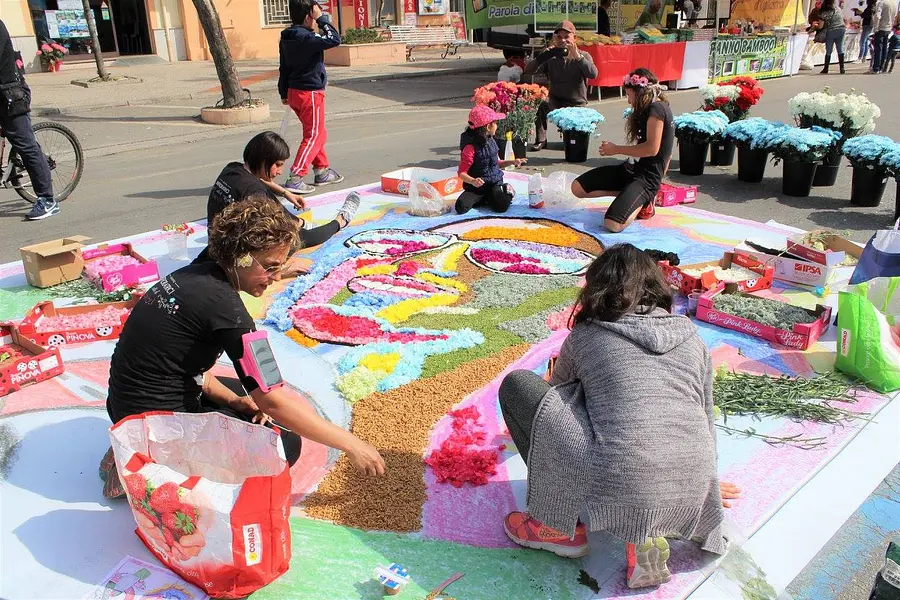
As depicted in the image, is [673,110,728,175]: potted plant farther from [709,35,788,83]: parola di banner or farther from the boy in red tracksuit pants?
[709,35,788,83]: parola di banner

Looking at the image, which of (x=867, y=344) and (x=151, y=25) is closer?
(x=867, y=344)

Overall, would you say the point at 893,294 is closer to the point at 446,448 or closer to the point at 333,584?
the point at 446,448

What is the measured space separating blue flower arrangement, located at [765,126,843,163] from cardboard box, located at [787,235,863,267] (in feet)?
7.01

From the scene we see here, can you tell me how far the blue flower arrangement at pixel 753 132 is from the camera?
289 inches

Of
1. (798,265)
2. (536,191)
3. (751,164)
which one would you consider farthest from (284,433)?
(751,164)

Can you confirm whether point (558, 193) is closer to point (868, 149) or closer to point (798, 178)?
point (798, 178)

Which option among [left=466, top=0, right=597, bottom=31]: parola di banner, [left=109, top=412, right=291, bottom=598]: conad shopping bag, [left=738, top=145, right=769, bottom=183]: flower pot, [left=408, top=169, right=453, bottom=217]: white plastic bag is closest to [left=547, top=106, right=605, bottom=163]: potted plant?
[left=738, top=145, right=769, bottom=183]: flower pot

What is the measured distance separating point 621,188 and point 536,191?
77cm

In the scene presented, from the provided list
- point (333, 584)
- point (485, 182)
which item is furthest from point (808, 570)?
point (485, 182)

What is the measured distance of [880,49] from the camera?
1792 centimetres

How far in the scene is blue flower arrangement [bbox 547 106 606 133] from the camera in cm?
849

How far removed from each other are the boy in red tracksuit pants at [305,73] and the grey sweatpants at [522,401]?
16.8 feet

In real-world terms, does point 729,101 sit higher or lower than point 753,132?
higher

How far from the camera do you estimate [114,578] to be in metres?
2.52
